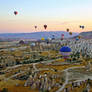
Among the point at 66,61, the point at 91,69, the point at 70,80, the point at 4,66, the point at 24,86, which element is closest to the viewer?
the point at 24,86

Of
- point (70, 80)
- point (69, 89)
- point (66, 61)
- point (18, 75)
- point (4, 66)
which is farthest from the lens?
point (66, 61)

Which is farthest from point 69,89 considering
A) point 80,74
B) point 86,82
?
point 80,74

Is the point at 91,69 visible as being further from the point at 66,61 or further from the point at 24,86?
the point at 24,86

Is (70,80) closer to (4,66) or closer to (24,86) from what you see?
(24,86)

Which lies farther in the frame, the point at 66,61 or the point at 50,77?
the point at 66,61

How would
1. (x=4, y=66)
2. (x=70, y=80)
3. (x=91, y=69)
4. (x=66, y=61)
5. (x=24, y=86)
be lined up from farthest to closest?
(x=66, y=61) → (x=4, y=66) → (x=91, y=69) → (x=70, y=80) → (x=24, y=86)

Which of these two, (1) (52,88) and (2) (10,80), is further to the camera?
(2) (10,80)

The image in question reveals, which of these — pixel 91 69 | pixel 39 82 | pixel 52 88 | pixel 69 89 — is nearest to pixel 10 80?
pixel 39 82

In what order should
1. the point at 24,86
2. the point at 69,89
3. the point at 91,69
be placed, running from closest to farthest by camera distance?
the point at 69,89 < the point at 24,86 < the point at 91,69
